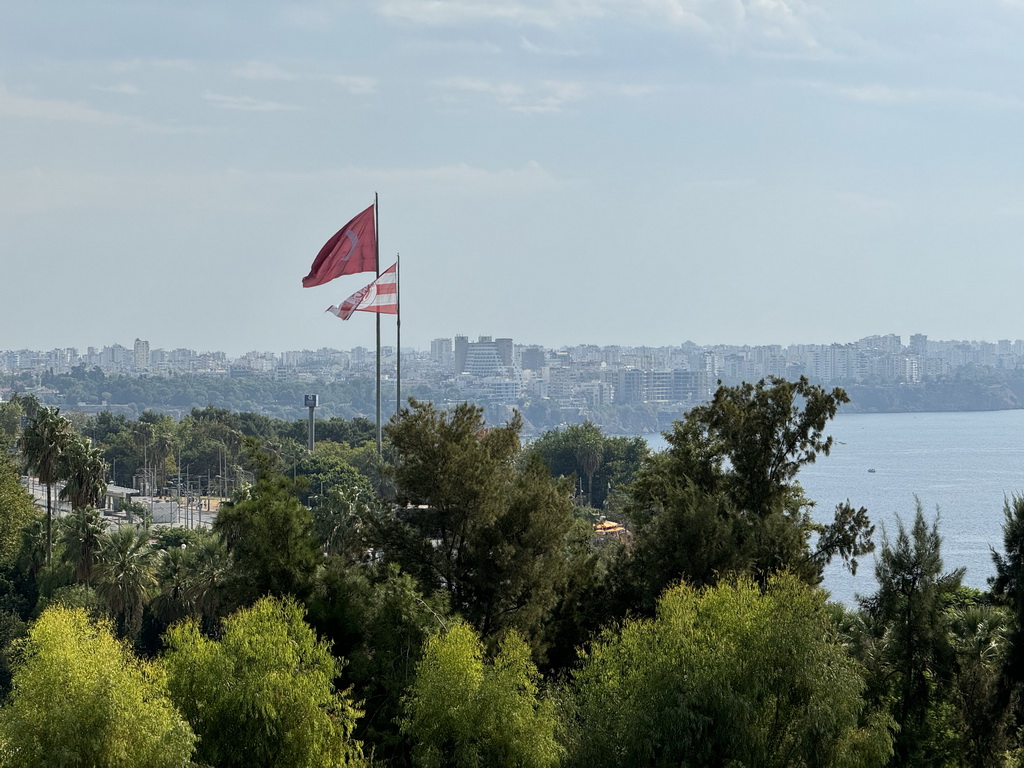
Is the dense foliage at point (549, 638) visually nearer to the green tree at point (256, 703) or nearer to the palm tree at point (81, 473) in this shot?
the green tree at point (256, 703)

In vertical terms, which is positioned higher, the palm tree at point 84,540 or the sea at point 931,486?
the palm tree at point 84,540

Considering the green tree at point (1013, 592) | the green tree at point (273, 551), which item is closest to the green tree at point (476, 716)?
the green tree at point (273, 551)

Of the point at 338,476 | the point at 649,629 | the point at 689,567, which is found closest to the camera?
the point at 649,629

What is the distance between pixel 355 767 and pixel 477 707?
1961mm

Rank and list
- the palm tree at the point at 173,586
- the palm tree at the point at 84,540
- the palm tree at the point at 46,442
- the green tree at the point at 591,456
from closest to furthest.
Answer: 1. the palm tree at the point at 173,586
2. the palm tree at the point at 84,540
3. the palm tree at the point at 46,442
4. the green tree at the point at 591,456

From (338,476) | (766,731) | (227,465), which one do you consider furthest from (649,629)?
(227,465)

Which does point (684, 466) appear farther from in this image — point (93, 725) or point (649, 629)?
point (93, 725)

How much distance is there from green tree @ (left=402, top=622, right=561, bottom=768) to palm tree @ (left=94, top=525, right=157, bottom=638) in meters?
15.8

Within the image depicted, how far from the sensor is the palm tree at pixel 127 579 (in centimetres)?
3291

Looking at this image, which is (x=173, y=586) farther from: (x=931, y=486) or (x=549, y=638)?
(x=931, y=486)

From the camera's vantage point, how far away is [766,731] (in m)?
17.9

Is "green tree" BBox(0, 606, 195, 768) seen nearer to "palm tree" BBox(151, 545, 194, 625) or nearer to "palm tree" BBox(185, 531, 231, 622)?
Result: "palm tree" BBox(185, 531, 231, 622)

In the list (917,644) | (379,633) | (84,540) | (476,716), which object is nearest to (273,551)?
(379,633)

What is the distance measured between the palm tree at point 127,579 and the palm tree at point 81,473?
312cm
